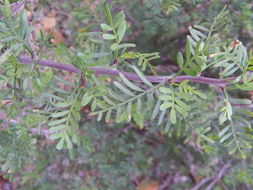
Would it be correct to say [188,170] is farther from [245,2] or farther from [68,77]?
[245,2]

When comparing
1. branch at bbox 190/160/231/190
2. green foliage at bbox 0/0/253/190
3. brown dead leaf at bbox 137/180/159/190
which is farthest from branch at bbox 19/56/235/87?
brown dead leaf at bbox 137/180/159/190

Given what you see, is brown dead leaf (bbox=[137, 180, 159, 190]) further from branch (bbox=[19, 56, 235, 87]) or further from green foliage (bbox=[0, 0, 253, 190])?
branch (bbox=[19, 56, 235, 87])

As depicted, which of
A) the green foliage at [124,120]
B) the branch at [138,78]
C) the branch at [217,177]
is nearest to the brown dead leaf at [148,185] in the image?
the green foliage at [124,120]

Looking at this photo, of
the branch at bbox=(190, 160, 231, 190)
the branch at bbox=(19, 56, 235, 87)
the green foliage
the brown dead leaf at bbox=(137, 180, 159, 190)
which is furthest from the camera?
the brown dead leaf at bbox=(137, 180, 159, 190)

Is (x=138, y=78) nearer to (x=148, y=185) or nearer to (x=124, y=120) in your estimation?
(x=124, y=120)

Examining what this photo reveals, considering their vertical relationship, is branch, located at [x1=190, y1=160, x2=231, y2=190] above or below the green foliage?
below

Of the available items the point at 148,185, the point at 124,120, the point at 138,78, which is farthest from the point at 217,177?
the point at 138,78

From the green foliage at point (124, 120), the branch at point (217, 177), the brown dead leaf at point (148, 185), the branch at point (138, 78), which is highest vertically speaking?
the branch at point (138, 78)

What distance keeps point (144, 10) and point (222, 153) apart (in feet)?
2.99

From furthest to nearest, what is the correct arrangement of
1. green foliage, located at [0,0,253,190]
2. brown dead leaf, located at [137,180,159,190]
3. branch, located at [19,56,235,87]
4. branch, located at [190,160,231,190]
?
1. brown dead leaf, located at [137,180,159,190]
2. branch, located at [190,160,231,190]
3. green foliage, located at [0,0,253,190]
4. branch, located at [19,56,235,87]

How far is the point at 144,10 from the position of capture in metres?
1.50

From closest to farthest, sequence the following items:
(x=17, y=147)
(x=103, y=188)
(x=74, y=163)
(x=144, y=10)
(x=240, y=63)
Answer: (x=240, y=63), (x=17, y=147), (x=144, y=10), (x=103, y=188), (x=74, y=163)

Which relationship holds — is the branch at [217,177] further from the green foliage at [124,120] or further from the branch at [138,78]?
the branch at [138,78]

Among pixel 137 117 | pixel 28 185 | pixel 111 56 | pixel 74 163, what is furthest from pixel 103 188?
pixel 111 56
